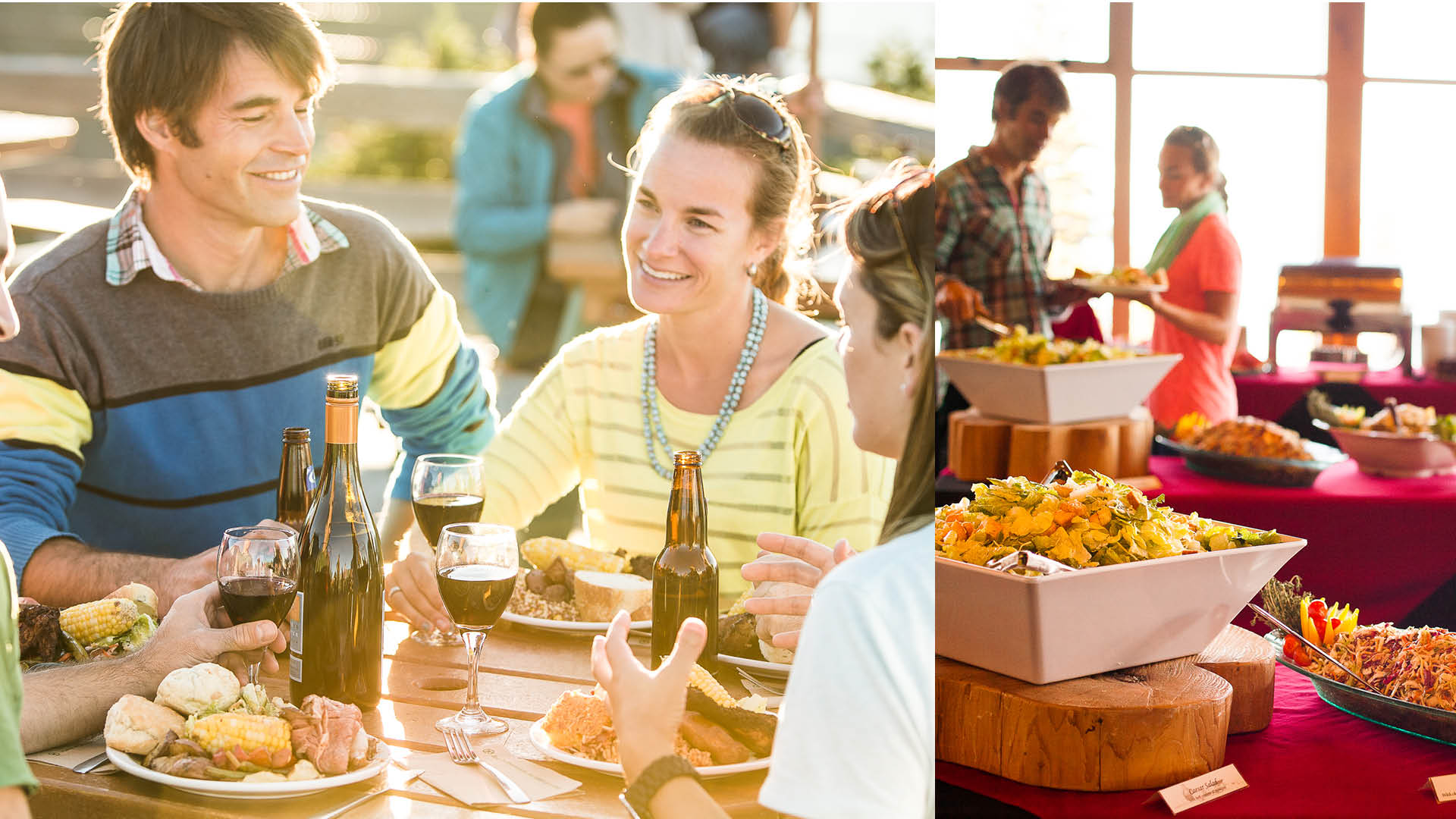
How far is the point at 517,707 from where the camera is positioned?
1.25 m

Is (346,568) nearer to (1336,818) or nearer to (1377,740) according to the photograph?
(1336,818)

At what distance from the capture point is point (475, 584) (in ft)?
3.78

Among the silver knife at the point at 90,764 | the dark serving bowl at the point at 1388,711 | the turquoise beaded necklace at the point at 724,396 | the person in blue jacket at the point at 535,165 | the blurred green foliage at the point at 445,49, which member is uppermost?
the blurred green foliage at the point at 445,49

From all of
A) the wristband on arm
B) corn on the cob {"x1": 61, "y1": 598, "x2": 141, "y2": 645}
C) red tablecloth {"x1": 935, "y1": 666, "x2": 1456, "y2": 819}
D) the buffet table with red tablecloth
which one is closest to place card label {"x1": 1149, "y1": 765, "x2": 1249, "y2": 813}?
red tablecloth {"x1": 935, "y1": 666, "x2": 1456, "y2": 819}

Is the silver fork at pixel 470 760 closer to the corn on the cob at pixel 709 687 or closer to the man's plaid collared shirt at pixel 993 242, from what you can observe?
the corn on the cob at pixel 709 687

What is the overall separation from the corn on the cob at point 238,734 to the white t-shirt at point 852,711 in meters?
0.45

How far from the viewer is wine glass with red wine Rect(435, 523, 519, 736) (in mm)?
1159

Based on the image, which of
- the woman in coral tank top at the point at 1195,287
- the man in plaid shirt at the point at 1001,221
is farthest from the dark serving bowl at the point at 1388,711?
the man in plaid shirt at the point at 1001,221

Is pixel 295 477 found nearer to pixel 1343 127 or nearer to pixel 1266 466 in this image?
pixel 1266 466

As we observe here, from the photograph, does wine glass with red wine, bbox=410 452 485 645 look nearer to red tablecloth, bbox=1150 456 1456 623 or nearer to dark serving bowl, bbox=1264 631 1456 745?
dark serving bowl, bbox=1264 631 1456 745

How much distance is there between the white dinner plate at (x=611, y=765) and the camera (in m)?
1.12

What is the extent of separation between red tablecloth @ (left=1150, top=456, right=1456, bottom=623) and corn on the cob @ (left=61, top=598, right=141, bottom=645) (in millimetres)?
1937

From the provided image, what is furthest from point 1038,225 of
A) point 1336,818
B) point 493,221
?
point 1336,818

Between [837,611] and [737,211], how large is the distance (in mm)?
498
